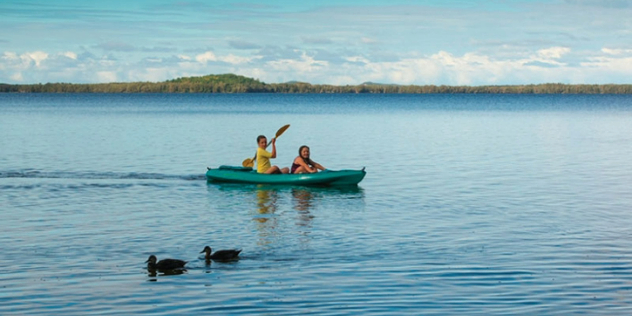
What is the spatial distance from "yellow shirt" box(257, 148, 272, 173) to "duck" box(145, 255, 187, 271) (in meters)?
10.9

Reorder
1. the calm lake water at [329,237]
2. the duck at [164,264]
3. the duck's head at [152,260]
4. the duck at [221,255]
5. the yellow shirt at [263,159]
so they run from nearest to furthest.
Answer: the calm lake water at [329,237] < the duck at [164,264] < the duck's head at [152,260] < the duck at [221,255] < the yellow shirt at [263,159]

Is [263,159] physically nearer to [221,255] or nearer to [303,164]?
[303,164]

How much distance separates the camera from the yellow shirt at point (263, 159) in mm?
23469

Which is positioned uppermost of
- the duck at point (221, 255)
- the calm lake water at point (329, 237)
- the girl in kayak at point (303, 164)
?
the girl in kayak at point (303, 164)

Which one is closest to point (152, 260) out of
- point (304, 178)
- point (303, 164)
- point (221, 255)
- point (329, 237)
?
point (221, 255)

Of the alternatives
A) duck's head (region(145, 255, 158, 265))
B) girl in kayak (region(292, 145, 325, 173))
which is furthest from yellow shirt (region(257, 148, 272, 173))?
duck's head (region(145, 255, 158, 265))

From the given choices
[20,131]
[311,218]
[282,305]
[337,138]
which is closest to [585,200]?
[311,218]

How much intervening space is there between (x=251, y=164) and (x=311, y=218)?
279 inches

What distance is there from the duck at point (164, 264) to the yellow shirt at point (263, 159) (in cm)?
1089

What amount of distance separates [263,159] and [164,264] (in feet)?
36.9

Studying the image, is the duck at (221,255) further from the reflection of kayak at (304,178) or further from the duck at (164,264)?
the reflection of kayak at (304,178)

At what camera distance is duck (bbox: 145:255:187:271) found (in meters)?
12.4

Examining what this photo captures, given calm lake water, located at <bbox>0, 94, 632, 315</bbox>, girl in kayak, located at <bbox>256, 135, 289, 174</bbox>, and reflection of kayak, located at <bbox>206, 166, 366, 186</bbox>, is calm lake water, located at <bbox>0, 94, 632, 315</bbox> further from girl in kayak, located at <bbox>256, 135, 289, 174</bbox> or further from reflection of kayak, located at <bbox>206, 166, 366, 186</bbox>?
girl in kayak, located at <bbox>256, 135, 289, 174</bbox>

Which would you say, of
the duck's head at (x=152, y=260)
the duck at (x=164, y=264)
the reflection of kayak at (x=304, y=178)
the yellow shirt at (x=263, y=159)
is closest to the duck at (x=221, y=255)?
the duck at (x=164, y=264)
